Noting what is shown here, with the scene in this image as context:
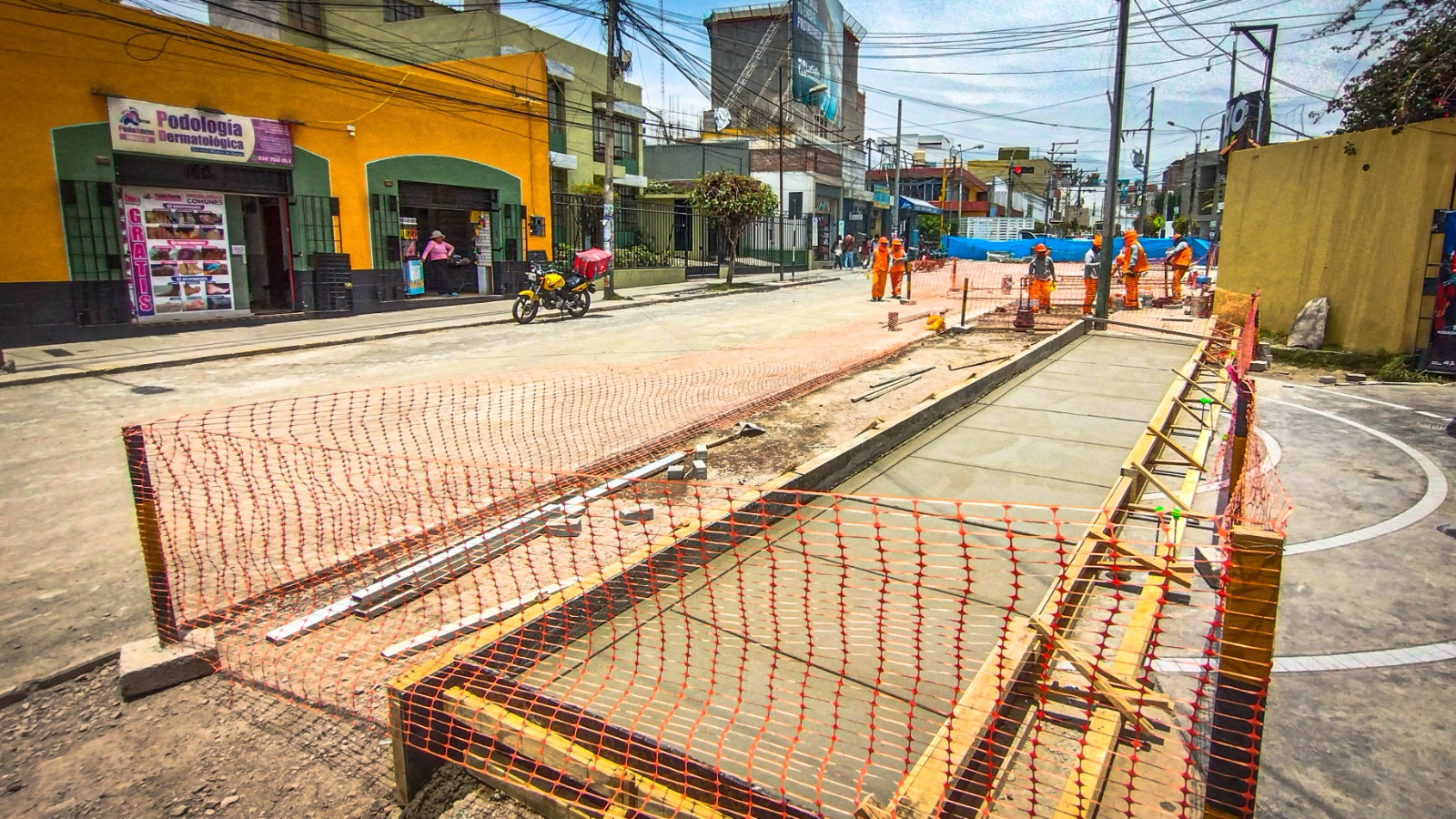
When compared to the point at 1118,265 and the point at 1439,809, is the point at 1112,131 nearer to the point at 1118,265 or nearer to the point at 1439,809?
the point at 1118,265

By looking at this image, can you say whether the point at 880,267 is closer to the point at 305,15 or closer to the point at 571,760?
the point at 571,760

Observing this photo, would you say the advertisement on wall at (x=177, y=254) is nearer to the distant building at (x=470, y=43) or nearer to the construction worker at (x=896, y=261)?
the construction worker at (x=896, y=261)

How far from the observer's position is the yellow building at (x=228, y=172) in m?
14.2

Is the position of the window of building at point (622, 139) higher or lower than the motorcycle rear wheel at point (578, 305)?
higher

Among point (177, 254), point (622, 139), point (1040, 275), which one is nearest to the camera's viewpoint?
point (177, 254)

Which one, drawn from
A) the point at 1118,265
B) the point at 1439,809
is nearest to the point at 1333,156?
the point at 1118,265

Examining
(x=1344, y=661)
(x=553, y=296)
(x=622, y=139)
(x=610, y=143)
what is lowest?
(x=1344, y=661)

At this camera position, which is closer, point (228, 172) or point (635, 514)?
point (635, 514)

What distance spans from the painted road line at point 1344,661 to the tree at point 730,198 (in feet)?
84.6

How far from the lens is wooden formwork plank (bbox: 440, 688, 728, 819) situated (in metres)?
2.74

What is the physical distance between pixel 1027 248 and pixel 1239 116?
29.0m

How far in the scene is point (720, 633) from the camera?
418 centimetres

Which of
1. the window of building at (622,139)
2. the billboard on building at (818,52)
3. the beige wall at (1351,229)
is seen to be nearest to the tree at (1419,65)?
the beige wall at (1351,229)

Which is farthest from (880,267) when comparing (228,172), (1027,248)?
(1027,248)
